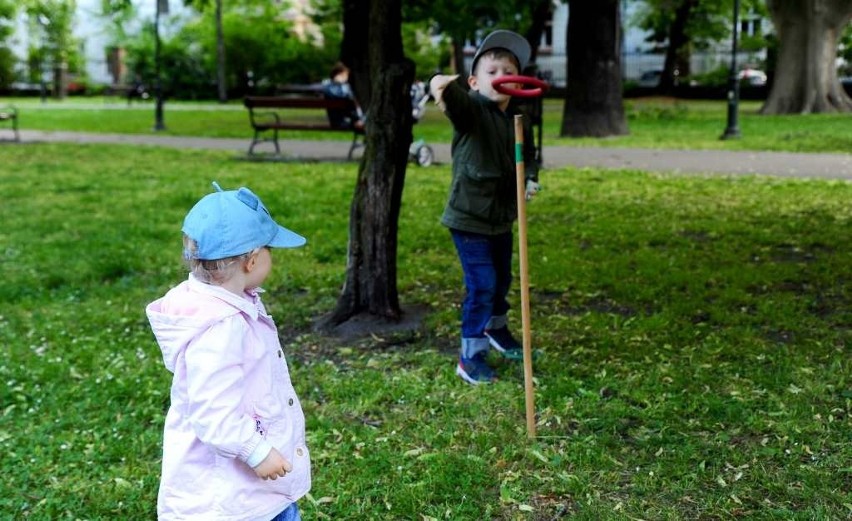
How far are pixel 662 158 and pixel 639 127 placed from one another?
287 inches

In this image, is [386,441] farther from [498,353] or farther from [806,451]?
[806,451]

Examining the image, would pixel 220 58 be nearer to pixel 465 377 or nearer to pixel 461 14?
pixel 461 14

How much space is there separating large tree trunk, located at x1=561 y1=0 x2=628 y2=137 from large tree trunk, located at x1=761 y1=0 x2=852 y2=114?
8355 millimetres

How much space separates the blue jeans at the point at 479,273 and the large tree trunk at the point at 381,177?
3.07 feet

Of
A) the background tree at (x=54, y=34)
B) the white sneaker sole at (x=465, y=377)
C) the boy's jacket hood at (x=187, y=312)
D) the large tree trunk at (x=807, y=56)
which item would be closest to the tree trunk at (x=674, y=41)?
the large tree trunk at (x=807, y=56)

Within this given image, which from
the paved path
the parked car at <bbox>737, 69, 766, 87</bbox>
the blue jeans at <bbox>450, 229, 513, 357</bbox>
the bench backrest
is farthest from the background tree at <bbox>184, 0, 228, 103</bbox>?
the blue jeans at <bbox>450, 229, 513, 357</bbox>

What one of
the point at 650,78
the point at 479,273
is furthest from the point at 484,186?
the point at 650,78

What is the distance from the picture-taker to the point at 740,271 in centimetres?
723

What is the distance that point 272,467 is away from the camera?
2.47 m

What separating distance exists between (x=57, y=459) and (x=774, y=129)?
60.6ft

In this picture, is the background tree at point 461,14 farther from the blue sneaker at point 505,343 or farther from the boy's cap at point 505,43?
the boy's cap at point 505,43

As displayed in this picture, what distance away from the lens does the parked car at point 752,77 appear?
38.4m

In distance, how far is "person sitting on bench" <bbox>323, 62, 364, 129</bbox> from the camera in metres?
15.5

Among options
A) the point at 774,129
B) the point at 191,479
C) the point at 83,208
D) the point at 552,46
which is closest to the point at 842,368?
the point at 191,479
